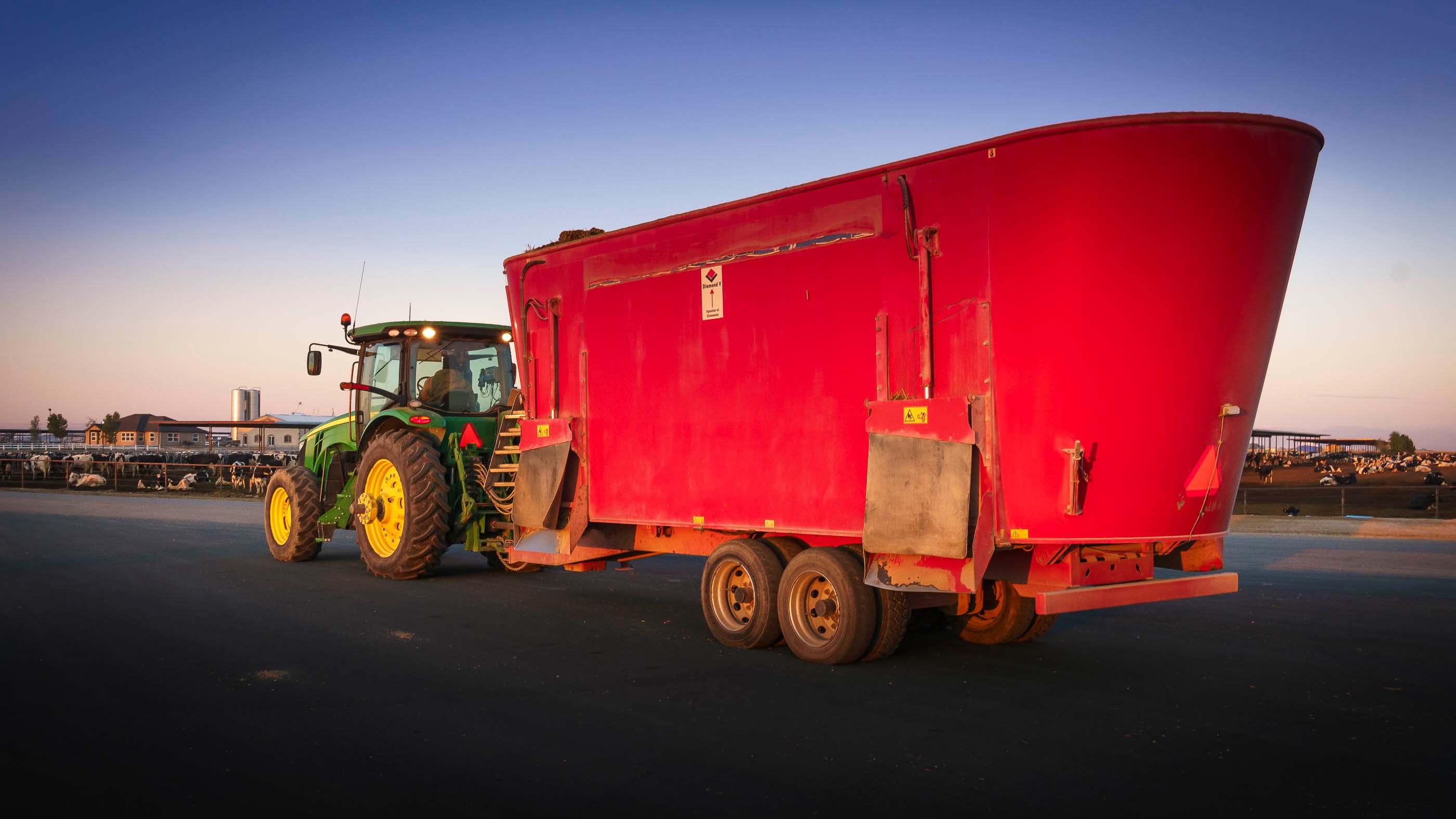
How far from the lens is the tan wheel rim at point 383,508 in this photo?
1284 centimetres

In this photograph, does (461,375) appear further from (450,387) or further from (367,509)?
(367,509)

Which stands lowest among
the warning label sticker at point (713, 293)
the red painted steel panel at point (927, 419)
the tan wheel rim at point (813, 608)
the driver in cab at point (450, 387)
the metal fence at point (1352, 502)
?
the metal fence at point (1352, 502)

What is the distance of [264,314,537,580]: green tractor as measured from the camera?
12.1 metres

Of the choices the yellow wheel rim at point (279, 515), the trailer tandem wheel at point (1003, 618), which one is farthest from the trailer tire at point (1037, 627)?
the yellow wheel rim at point (279, 515)

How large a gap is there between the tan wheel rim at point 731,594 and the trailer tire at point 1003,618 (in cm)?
176

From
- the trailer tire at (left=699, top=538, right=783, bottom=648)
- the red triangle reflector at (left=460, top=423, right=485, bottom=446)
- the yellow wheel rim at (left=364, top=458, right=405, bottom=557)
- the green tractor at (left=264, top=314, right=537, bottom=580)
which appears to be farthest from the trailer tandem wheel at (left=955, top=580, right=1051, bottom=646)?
the yellow wheel rim at (left=364, top=458, right=405, bottom=557)

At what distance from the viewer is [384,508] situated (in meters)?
13.0

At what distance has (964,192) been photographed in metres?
6.77

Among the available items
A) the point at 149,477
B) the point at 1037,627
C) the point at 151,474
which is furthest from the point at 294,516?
the point at 151,474

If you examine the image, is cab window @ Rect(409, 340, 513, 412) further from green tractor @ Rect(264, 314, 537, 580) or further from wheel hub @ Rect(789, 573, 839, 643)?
wheel hub @ Rect(789, 573, 839, 643)

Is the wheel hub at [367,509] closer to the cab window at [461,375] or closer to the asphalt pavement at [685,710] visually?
the cab window at [461,375]

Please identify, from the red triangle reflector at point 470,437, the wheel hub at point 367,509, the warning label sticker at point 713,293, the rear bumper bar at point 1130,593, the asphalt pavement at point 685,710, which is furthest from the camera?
the wheel hub at point 367,509

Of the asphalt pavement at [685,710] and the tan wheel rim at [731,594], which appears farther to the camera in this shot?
the tan wheel rim at [731,594]

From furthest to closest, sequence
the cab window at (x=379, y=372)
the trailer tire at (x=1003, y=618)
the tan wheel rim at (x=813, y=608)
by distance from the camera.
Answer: the cab window at (x=379, y=372), the trailer tire at (x=1003, y=618), the tan wheel rim at (x=813, y=608)
